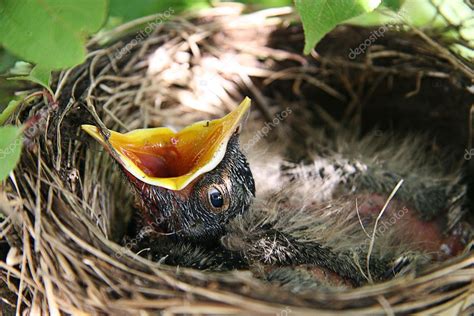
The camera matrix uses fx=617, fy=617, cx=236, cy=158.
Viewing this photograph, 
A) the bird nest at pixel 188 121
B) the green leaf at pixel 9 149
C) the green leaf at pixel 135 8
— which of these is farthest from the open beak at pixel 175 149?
the green leaf at pixel 135 8

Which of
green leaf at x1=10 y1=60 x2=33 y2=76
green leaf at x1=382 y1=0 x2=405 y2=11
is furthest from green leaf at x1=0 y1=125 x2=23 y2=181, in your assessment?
green leaf at x1=382 y1=0 x2=405 y2=11

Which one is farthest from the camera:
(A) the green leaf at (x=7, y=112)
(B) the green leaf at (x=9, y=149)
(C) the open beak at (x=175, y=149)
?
(C) the open beak at (x=175, y=149)

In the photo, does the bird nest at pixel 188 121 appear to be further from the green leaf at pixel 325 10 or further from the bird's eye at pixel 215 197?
the green leaf at pixel 325 10

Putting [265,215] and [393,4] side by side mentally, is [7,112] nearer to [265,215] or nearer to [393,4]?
[265,215]

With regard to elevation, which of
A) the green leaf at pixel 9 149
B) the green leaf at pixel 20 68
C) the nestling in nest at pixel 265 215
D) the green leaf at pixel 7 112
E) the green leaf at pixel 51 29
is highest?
the green leaf at pixel 51 29

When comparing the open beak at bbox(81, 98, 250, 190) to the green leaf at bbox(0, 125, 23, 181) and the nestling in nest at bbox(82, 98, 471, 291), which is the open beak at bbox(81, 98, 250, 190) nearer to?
the nestling in nest at bbox(82, 98, 471, 291)

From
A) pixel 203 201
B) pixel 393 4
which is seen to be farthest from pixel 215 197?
pixel 393 4

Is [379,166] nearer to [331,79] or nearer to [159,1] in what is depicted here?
[331,79]
